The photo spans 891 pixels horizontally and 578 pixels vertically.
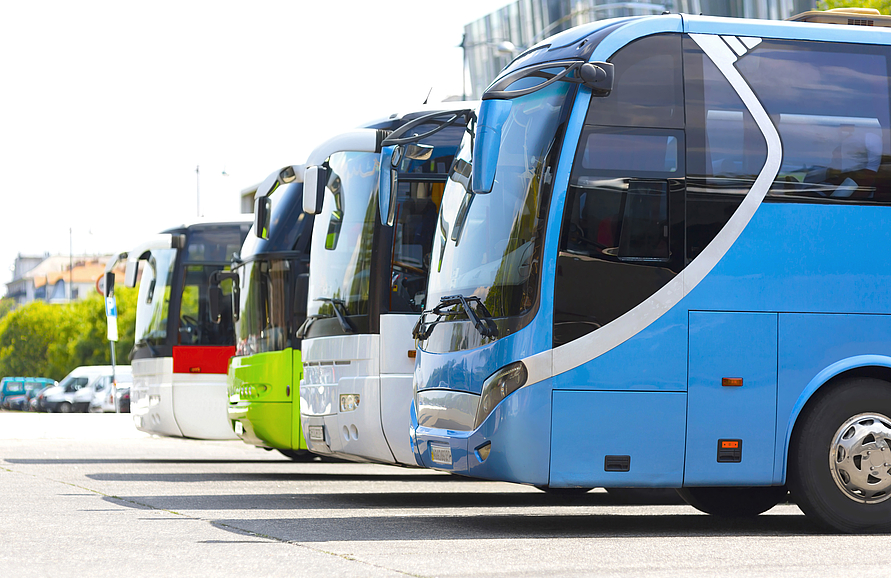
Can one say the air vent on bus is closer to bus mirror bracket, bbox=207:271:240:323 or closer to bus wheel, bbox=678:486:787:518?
bus wheel, bbox=678:486:787:518

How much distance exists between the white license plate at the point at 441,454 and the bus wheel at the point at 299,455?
823cm

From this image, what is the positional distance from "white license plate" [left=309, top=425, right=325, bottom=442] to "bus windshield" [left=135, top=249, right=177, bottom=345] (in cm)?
629

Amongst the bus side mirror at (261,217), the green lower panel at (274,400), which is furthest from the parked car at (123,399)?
the bus side mirror at (261,217)

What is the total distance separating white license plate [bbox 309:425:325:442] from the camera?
12.2 metres

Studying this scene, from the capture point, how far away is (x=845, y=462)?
29.8 feet

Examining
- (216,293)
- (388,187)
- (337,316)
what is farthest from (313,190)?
(216,293)

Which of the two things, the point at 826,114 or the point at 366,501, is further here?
the point at 366,501

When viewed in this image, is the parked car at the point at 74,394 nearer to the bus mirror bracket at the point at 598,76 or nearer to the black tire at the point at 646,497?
the black tire at the point at 646,497

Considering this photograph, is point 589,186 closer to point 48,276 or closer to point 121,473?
point 121,473

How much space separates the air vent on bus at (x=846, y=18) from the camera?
33.1ft

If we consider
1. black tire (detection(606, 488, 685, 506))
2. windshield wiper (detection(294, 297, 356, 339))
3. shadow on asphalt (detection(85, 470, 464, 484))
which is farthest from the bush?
windshield wiper (detection(294, 297, 356, 339))

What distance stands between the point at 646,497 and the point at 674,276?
5.25 meters

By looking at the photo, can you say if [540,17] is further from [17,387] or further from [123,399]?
[17,387]

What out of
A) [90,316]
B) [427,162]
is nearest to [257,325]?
[427,162]
